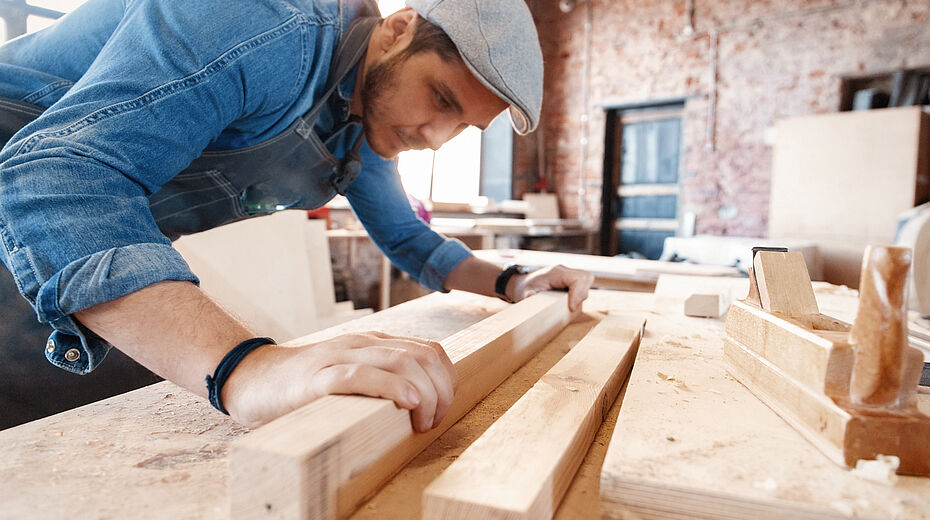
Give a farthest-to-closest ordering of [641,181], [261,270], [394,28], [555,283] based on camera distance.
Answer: [641,181], [261,270], [555,283], [394,28]

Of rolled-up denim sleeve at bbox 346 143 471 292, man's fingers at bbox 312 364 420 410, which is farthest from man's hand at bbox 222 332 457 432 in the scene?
rolled-up denim sleeve at bbox 346 143 471 292

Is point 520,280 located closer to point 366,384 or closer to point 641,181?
point 366,384

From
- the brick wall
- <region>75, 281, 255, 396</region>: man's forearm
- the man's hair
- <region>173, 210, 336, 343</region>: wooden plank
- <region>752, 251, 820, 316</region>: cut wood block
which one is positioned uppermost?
the brick wall

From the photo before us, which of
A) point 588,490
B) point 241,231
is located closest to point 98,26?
point 588,490

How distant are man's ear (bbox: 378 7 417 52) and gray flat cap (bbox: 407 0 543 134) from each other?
4cm

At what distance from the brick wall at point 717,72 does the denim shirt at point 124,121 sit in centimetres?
587

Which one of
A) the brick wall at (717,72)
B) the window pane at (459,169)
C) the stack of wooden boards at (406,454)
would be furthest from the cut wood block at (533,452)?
the brick wall at (717,72)

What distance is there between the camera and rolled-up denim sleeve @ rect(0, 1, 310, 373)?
67 cm

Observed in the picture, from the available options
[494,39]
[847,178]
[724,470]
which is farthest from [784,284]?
[847,178]

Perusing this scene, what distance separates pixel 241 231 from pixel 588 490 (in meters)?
2.59

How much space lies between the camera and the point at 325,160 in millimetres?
1364

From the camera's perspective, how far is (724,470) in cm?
56

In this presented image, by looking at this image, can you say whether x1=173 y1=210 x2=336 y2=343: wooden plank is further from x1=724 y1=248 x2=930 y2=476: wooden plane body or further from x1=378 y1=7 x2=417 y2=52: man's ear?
x1=724 y1=248 x2=930 y2=476: wooden plane body

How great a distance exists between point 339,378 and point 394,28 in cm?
87
